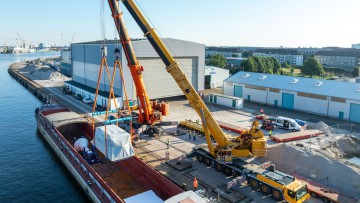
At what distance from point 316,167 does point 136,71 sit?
18494 mm

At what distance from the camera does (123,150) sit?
942 inches

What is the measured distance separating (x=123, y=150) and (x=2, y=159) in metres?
14.8

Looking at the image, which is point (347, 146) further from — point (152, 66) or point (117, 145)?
point (152, 66)

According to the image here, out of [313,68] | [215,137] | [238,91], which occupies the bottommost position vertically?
[215,137]

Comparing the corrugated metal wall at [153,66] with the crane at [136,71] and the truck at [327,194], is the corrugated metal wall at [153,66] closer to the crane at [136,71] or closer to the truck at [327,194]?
the crane at [136,71]

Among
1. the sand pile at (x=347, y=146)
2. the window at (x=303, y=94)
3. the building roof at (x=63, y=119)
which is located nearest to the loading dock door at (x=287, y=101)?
the window at (x=303, y=94)

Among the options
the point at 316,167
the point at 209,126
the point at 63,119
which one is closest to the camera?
the point at 316,167

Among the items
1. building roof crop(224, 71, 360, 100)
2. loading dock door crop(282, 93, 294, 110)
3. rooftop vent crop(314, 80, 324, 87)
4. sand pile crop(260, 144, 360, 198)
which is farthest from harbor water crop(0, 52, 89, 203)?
rooftop vent crop(314, 80, 324, 87)

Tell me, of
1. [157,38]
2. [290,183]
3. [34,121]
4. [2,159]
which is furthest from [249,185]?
[34,121]

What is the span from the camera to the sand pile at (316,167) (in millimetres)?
21469

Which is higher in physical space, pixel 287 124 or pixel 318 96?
pixel 318 96

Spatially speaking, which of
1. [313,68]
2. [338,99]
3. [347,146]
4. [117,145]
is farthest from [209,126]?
[313,68]

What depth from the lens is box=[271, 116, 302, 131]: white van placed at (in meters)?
35.4

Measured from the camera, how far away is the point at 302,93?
44.3 metres
